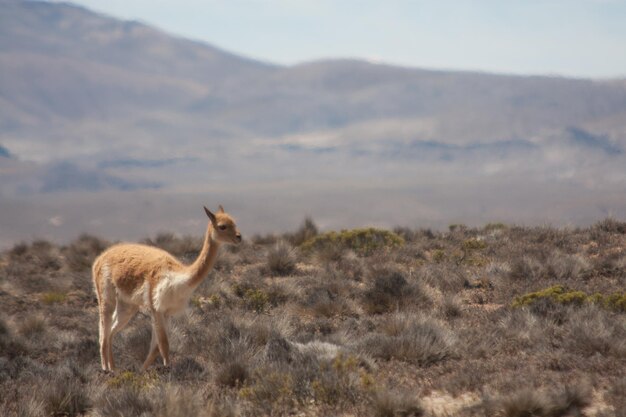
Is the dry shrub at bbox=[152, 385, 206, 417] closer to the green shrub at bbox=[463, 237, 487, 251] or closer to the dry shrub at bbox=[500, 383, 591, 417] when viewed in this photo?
the dry shrub at bbox=[500, 383, 591, 417]

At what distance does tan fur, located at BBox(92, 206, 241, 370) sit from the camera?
29.0 ft

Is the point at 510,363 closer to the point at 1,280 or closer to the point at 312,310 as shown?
the point at 312,310

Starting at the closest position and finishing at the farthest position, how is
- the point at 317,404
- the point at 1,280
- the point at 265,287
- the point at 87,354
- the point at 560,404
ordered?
the point at 560,404, the point at 317,404, the point at 87,354, the point at 265,287, the point at 1,280

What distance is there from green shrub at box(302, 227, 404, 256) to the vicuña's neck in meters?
11.5

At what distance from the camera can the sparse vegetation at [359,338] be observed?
692 cm

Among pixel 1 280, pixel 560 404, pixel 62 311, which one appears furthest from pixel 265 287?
pixel 560 404

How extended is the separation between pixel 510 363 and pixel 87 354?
5916 millimetres


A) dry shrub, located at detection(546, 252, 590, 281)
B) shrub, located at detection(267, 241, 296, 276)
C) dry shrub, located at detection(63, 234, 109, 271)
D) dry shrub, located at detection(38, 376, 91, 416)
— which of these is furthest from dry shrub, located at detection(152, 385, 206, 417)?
dry shrub, located at detection(63, 234, 109, 271)

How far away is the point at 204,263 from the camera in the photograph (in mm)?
8922

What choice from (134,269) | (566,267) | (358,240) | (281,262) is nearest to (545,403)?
(134,269)

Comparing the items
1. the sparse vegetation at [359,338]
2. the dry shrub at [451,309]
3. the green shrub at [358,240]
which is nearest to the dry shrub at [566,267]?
the sparse vegetation at [359,338]

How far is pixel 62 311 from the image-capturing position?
15500 mm

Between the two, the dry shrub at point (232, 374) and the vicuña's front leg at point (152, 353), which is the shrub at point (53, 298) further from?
the dry shrub at point (232, 374)

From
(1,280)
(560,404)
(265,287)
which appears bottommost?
(1,280)
